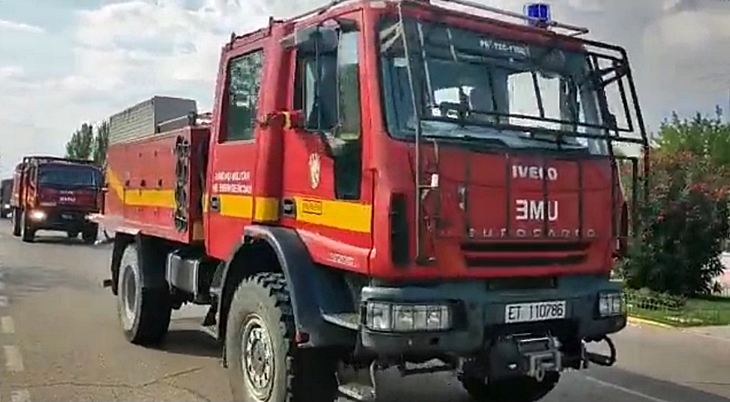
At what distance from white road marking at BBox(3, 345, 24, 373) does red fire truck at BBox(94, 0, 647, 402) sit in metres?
2.45

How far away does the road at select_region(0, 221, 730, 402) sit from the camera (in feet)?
23.4

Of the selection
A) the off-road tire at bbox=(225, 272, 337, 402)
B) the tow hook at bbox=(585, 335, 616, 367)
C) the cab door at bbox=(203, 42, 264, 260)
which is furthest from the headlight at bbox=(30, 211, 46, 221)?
the tow hook at bbox=(585, 335, 616, 367)

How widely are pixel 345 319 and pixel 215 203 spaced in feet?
7.37

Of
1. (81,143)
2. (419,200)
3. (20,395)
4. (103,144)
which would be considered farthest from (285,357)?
(81,143)

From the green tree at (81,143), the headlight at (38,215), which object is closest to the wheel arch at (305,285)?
the headlight at (38,215)

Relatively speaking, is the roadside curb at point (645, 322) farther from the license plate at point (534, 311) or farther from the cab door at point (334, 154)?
the cab door at point (334, 154)

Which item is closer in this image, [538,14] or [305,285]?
[305,285]

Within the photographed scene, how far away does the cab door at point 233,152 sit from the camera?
636 centimetres

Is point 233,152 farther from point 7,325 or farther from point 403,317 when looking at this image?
point 7,325

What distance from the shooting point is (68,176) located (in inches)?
988

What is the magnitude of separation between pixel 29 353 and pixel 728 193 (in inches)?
434

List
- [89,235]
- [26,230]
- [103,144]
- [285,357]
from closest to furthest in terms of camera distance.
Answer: [285,357] < [103,144] < [26,230] < [89,235]

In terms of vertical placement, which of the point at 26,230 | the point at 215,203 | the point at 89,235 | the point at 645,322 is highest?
the point at 215,203

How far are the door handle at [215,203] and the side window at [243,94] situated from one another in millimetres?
488
